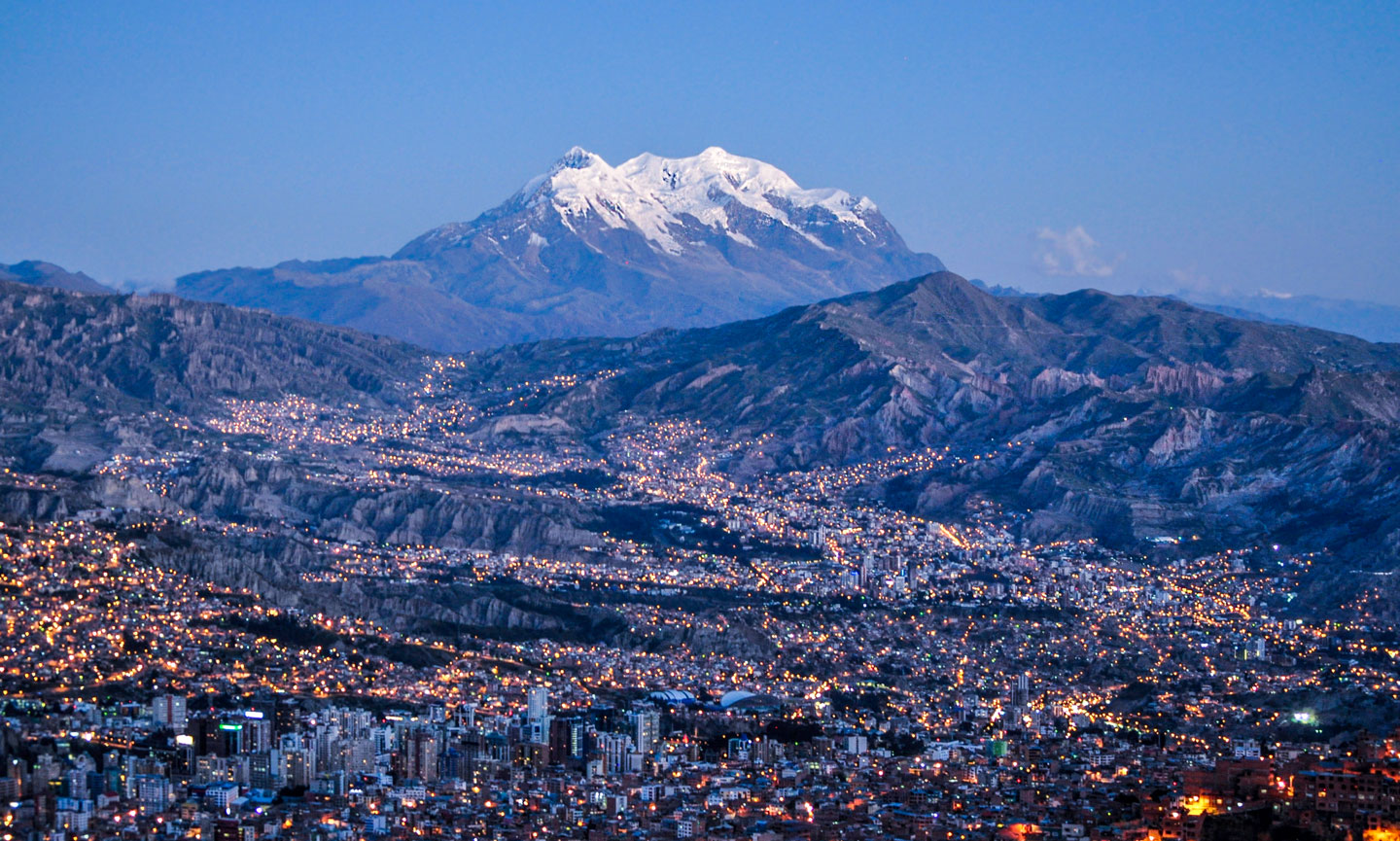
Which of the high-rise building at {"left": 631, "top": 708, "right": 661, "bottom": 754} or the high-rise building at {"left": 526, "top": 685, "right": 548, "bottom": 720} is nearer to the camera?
the high-rise building at {"left": 631, "top": 708, "right": 661, "bottom": 754}

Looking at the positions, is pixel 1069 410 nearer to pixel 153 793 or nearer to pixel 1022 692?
pixel 1022 692

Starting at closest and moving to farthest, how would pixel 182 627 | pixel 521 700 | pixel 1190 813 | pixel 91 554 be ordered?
pixel 1190 813
pixel 521 700
pixel 182 627
pixel 91 554

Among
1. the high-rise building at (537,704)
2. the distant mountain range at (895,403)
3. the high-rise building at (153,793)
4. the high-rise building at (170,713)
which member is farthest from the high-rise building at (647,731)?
the distant mountain range at (895,403)

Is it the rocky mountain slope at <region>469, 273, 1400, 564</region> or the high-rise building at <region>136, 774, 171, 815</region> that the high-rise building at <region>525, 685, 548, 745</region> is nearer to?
the high-rise building at <region>136, 774, 171, 815</region>

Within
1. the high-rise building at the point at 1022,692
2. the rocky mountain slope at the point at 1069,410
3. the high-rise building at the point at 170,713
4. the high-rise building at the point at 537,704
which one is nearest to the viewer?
the high-rise building at the point at 170,713

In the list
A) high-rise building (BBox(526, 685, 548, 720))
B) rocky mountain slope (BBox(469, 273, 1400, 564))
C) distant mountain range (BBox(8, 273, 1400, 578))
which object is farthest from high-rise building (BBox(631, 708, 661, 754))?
rocky mountain slope (BBox(469, 273, 1400, 564))

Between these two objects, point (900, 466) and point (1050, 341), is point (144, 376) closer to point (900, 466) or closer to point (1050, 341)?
point (900, 466)

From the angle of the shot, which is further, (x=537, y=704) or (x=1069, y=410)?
(x=1069, y=410)

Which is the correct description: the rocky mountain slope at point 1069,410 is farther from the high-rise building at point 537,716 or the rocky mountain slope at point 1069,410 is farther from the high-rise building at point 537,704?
the high-rise building at point 537,716

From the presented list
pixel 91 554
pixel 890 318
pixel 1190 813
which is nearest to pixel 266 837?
pixel 1190 813

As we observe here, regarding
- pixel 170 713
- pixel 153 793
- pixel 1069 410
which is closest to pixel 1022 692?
pixel 170 713

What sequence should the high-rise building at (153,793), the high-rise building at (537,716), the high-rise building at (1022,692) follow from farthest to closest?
1. the high-rise building at (1022,692)
2. the high-rise building at (537,716)
3. the high-rise building at (153,793)
